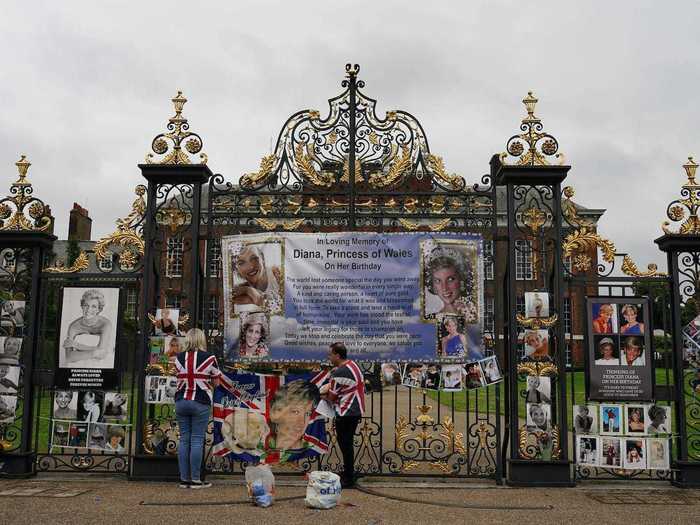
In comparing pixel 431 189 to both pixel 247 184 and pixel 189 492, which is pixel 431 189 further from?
pixel 189 492

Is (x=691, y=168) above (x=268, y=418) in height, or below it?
above

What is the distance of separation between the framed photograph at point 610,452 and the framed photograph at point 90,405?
632cm

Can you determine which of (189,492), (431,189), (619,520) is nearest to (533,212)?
(431,189)

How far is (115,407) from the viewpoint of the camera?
8797 millimetres

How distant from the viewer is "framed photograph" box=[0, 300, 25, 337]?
9172mm

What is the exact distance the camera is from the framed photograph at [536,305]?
868 cm

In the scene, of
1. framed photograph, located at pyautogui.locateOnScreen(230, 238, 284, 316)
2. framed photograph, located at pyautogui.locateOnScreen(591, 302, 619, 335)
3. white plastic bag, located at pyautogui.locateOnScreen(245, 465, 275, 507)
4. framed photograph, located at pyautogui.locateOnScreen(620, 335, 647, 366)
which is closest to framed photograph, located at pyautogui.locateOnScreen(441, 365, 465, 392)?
framed photograph, located at pyautogui.locateOnScreen(591, 302, 619, 335)

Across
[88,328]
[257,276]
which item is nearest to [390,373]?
[257,276]

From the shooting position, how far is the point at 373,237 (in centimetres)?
896

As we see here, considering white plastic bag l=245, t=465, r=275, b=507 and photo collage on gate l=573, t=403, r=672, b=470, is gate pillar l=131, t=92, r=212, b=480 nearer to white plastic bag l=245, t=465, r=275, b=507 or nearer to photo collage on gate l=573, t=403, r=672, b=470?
white plastic bag l=245, t=465, r=275, b=507

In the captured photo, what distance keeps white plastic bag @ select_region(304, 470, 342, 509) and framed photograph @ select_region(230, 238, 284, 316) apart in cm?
251

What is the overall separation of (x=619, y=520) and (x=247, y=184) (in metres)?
5.88

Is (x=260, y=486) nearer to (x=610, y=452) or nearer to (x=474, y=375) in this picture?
(x=474, y=375)

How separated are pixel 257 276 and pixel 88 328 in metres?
2.31
